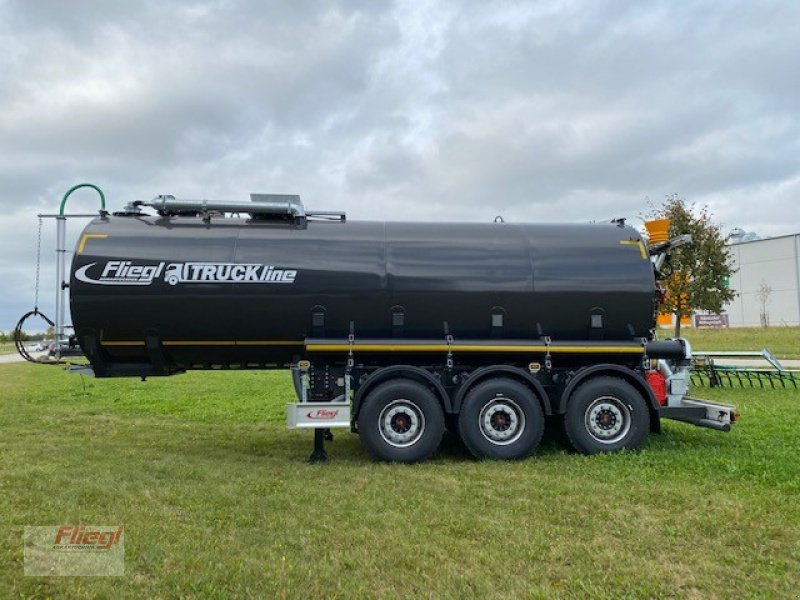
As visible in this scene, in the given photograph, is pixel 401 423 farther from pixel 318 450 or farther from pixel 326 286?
pixel 326 286

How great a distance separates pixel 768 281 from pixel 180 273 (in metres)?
64.9

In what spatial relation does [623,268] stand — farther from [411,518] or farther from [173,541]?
[173,541]

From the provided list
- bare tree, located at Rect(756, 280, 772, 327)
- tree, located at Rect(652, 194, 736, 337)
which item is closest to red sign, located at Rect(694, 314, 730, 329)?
bare tree, located at Rect(756, 280, 772, 327)

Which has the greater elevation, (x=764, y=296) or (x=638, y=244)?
(x=764, y=296)

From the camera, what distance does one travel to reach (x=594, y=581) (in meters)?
4.16

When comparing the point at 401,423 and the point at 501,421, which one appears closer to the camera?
the point at 401,423

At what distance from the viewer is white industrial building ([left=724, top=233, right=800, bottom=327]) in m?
58.5

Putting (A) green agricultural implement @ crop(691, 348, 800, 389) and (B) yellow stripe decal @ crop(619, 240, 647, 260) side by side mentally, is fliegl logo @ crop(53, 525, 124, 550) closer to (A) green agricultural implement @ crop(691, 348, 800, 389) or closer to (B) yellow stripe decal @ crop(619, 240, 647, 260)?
(B) yellow stripe decal @ crop(619, 240, 647, 260)

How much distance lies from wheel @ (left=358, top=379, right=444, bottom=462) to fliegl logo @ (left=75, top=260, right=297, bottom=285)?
1857 millimetres

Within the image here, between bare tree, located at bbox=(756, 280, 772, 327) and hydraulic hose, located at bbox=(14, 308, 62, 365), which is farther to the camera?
bare tree, located at bbox=(756, 280, 772, 327)

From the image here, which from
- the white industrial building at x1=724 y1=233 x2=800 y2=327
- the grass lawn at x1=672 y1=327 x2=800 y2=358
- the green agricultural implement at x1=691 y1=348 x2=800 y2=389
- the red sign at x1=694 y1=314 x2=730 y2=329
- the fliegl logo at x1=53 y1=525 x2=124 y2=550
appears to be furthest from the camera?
the white industrial building at x1=724 y1=233 x2=800 y2=327

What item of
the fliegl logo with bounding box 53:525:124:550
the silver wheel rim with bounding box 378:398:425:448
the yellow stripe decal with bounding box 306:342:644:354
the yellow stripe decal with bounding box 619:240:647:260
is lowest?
the fliegl logo with bounding box 53:525:124:550

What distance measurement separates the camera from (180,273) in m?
7.88

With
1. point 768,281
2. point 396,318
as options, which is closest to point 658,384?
point 396,318
